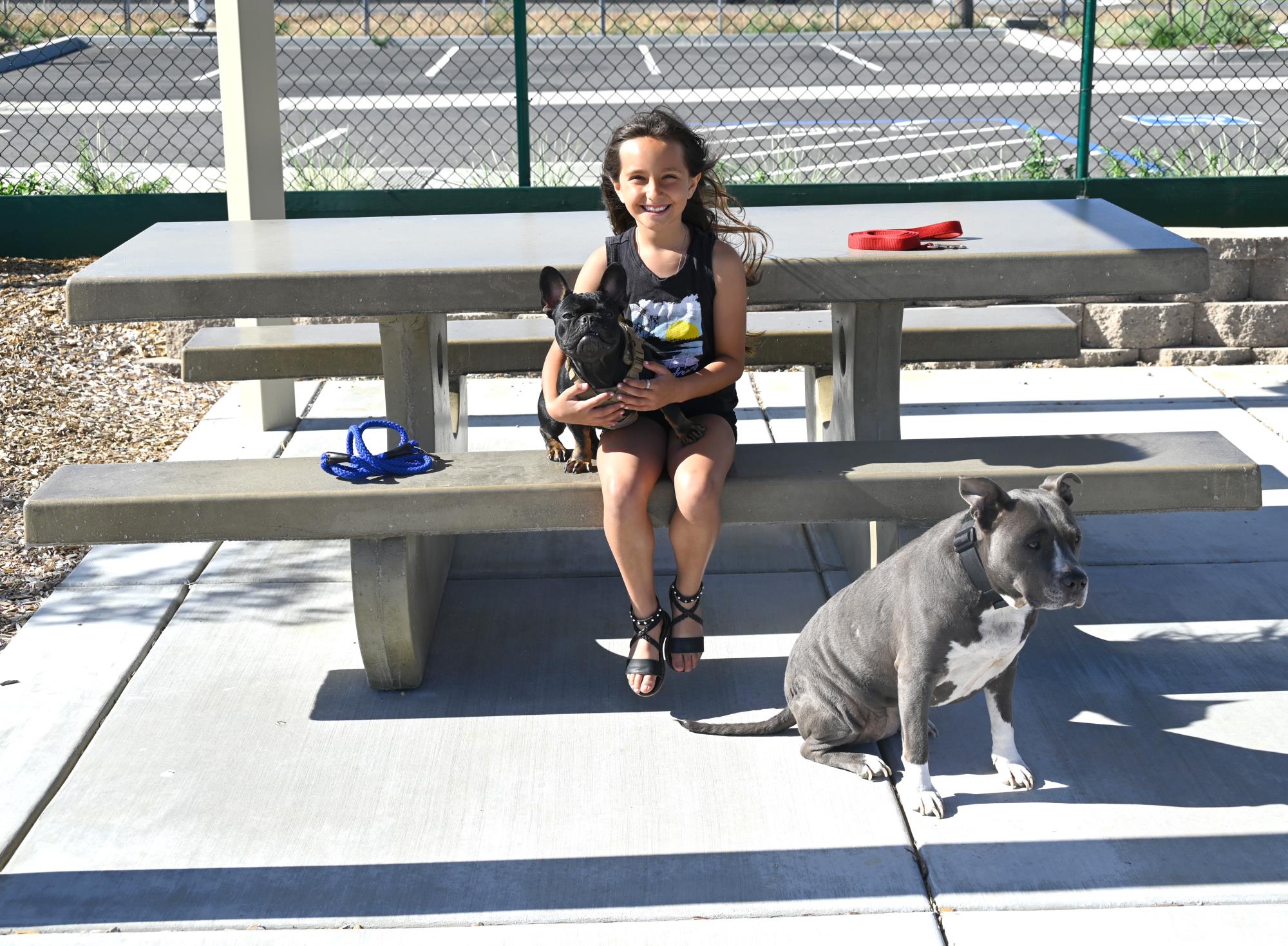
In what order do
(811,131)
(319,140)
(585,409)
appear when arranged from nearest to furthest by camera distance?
(585,409) < (811,131) < (319,140)

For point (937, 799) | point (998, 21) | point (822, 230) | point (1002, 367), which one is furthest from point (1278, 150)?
point (998, 21)

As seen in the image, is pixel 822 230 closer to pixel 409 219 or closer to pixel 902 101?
pixel 409 219

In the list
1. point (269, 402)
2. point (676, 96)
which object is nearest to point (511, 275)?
point (269, 402)

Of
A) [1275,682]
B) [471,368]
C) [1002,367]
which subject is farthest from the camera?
[1002,367]

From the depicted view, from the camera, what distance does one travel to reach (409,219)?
4.95 metres

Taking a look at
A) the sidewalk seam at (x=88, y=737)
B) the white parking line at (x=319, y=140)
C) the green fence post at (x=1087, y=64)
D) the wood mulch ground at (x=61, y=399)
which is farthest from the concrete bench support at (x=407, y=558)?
the white parking line at (x=319, y=140)

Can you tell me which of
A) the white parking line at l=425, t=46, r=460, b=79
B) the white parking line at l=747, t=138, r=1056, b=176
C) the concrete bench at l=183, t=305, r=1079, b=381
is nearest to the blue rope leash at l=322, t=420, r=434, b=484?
the concrete bench at l=183, t=305, r=1079, b=381

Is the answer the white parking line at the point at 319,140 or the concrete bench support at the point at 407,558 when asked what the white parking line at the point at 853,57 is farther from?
the concrete bench support at the point at 407,558

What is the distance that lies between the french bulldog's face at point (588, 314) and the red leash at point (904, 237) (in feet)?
2.86

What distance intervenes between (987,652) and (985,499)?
1.41 ft

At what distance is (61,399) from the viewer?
6.79m

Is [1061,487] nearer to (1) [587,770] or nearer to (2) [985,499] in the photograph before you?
(2) [985,499]

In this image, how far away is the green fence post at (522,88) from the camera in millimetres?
7211

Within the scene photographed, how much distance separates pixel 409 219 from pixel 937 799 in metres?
2.80
